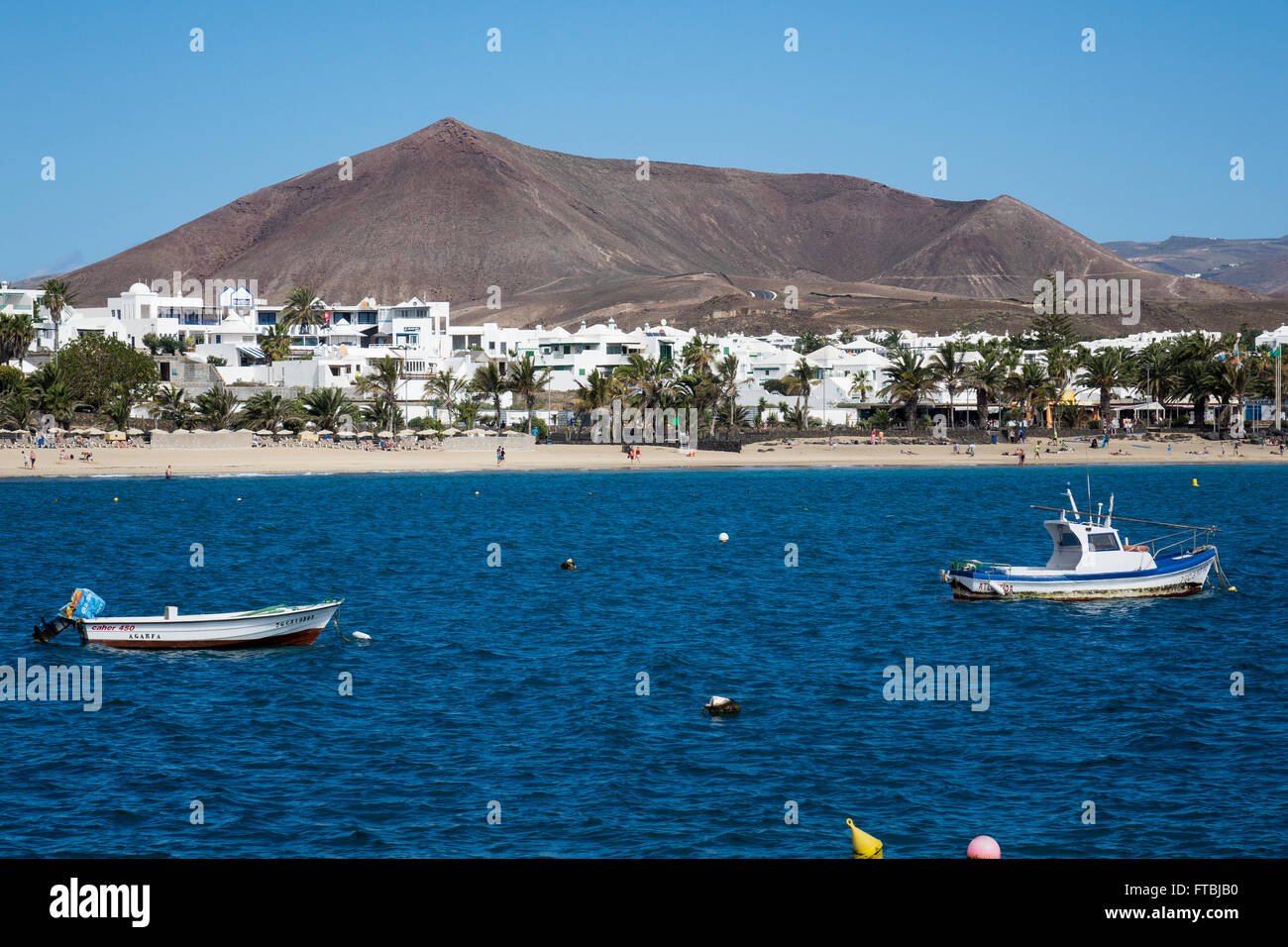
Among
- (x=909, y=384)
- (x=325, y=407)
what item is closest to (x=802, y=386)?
(x=909, y=384)

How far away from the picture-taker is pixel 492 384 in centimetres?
12475

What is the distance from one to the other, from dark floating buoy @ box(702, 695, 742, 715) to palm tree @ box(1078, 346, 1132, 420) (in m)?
102

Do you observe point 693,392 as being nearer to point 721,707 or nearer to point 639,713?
point 639,713

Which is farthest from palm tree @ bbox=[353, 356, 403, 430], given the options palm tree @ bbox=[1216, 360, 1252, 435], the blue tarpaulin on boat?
the blue tarpaulin on boat

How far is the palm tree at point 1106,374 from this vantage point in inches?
4798

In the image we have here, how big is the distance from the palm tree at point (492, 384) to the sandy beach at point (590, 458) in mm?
12566

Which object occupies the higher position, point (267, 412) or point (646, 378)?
point (646, 378)

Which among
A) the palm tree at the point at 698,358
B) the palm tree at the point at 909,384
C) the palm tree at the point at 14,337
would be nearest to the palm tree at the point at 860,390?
the palm tree at the point at 909,384

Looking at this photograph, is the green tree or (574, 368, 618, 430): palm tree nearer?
the green tree

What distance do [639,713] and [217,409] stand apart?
9251 centimetres

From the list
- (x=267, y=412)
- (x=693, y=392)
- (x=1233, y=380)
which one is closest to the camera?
(x=267, y=412)

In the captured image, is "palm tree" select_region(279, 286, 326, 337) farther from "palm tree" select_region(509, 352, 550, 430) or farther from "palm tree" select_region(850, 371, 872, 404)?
"palm tree" select_region(850, 371, 872, 404)

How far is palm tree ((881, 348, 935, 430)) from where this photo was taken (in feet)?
398
